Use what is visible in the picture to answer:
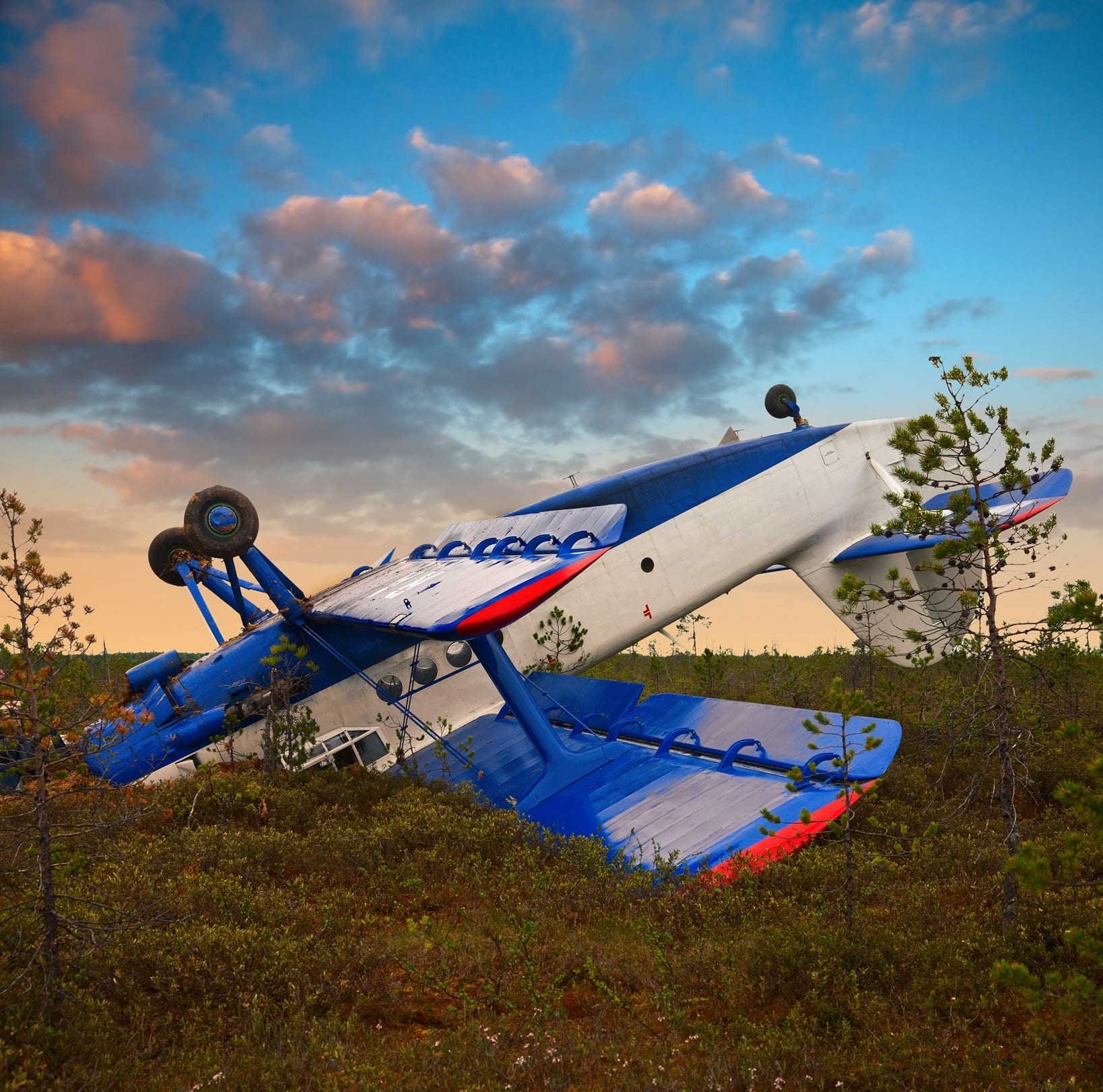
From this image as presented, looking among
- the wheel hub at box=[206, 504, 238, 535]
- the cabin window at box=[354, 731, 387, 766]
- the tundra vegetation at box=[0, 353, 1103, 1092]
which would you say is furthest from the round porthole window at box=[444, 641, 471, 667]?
the tundra vegetation at box=[0, 353, 1103, 1092]

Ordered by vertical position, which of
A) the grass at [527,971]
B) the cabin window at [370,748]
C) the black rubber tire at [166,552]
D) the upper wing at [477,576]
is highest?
the black rubber tire at [166,552]

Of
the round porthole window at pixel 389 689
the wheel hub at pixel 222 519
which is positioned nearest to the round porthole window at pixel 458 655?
Result: the round porthole window at pixel 389 689

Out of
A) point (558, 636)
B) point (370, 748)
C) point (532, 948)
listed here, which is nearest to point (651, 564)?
point (558, 636)

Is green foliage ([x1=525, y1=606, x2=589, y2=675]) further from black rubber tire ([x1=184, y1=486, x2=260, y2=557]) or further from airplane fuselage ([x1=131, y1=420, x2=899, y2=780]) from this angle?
black rubber tire ([x1=184, y1=486, x2=260, y2=557])

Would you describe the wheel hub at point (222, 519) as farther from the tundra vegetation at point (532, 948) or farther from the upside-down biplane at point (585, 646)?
the tundra vegetation at point (532, 948)

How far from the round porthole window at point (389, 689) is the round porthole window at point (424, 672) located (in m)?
0.27

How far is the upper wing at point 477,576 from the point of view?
7.71 metres

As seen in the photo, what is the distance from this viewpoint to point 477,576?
34.0 ft

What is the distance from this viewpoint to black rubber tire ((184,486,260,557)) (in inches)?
414

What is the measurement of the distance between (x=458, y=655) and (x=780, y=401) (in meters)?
9.41

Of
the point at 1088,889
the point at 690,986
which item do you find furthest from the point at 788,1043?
the point at 1088,889

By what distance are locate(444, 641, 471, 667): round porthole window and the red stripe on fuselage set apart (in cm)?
508

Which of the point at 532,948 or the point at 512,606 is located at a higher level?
the point at 512,606

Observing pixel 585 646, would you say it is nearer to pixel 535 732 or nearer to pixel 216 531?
pixel 535 732
